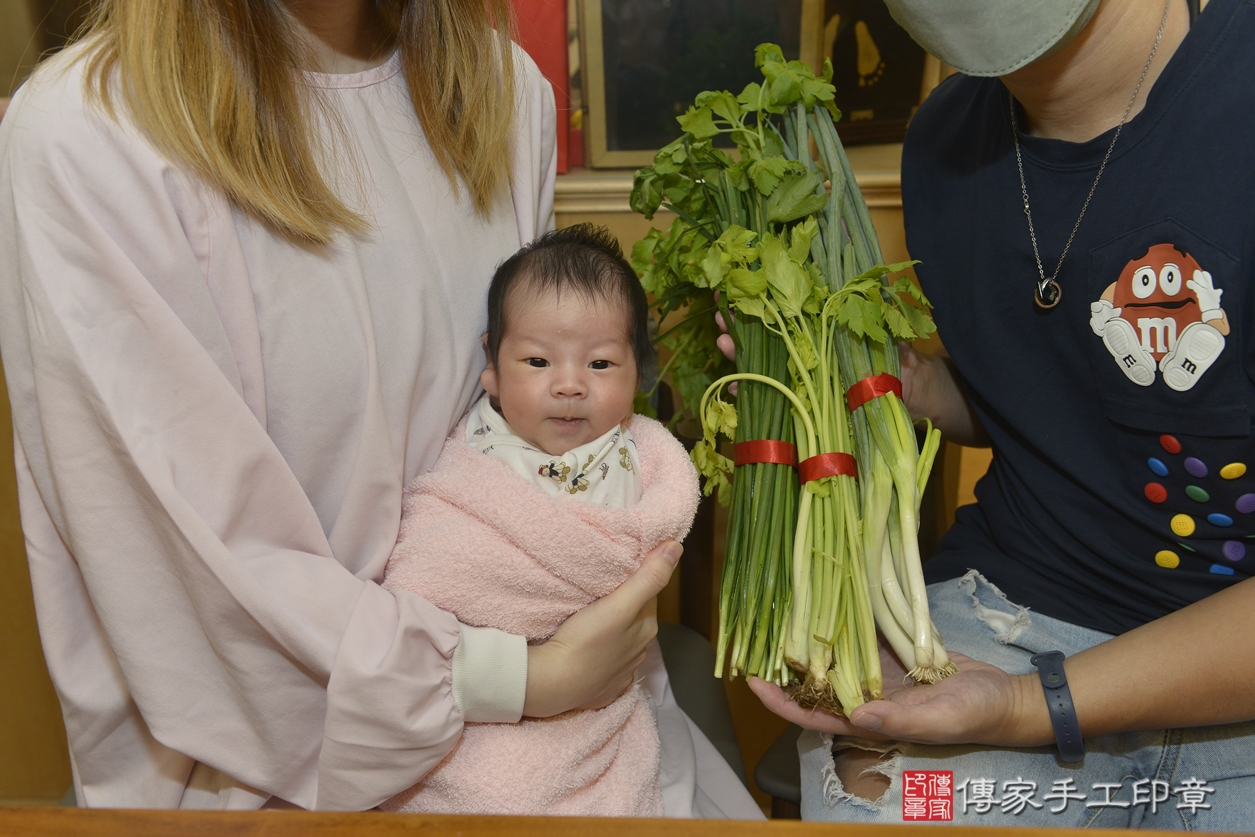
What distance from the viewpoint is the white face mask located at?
1.08 m

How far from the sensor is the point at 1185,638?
3.64 feet

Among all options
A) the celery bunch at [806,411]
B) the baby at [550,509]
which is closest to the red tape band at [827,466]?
the celery bunch at [806,411]

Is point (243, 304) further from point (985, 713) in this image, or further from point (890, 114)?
point (890, 114)

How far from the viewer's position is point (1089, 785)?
1198mm

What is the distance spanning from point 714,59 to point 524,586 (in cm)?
138

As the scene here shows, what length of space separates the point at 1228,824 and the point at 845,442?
0.68 m

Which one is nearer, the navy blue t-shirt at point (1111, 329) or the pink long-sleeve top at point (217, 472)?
the pink long-sleeve top at point (217, 472)

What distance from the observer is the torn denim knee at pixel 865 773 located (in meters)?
1.19

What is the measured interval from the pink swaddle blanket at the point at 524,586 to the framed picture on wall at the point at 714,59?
43.2 inches

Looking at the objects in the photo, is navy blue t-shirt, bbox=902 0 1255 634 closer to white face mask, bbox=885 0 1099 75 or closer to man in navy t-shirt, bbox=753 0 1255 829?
man in navy t-shirt, bbox=753 0 1255 829

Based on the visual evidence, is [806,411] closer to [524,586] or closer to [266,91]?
[524,586]

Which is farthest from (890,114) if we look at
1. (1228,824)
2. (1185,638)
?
(1228,824)

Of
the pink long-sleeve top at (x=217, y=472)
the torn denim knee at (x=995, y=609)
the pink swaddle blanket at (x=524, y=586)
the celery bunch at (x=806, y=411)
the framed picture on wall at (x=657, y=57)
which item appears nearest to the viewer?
the pink long-sleeve top at (x=217, y=472)
